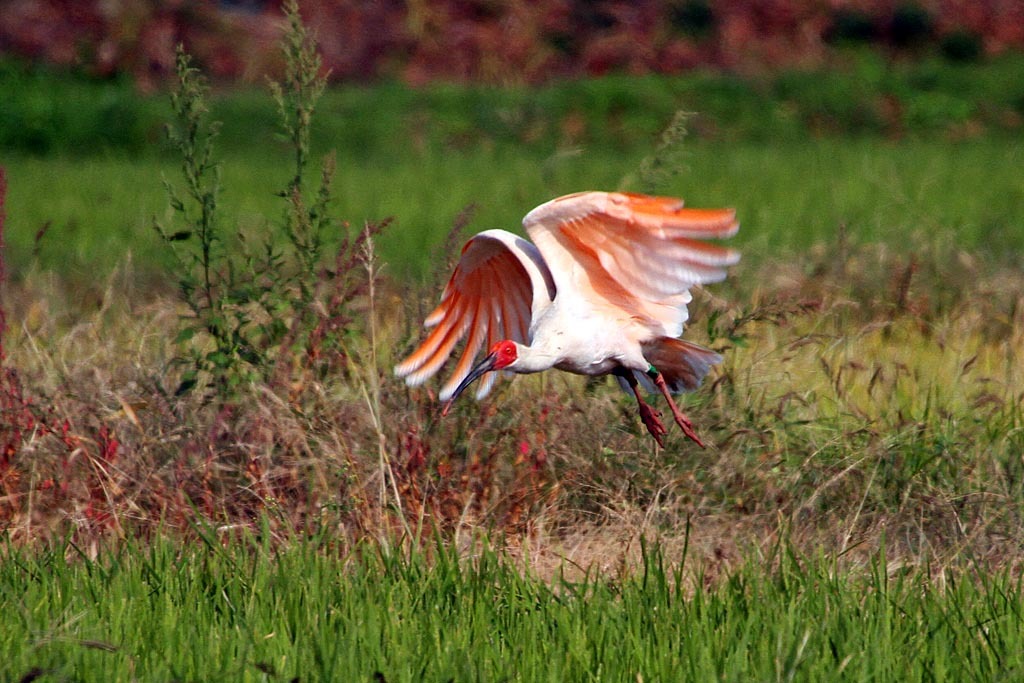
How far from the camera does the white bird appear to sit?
405 centimetres

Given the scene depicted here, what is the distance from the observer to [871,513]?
4559mm

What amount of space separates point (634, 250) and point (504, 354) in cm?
54

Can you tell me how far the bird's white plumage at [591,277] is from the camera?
160 inches

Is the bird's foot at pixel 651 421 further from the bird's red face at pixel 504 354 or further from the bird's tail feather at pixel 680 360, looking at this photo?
the bird's red face at pixel 504 354

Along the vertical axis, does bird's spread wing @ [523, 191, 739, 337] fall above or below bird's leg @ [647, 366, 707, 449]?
above

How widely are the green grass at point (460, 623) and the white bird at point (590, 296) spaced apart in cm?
66

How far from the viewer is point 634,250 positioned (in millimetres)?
4223

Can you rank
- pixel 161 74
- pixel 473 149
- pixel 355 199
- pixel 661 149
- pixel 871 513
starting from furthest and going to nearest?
1. pixel 161 74
2. pixel 473 149
3. pixel 355 199
4. pixel 661 149
5. pixel 871 513

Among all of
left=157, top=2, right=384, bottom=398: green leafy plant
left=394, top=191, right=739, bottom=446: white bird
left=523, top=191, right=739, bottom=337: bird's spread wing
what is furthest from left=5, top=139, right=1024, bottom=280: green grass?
left=523, top=191, right=739, bottom=337: bird's spread wing

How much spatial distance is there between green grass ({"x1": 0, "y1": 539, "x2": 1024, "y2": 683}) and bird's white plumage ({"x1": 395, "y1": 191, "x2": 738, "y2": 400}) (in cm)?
70

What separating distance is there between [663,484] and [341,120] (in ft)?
35.4

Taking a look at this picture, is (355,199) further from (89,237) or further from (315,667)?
(315,667)

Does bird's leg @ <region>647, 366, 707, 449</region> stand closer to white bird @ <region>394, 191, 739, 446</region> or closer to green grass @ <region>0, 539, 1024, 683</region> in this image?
white bird @ <region>394, 191, 739, 446</region>

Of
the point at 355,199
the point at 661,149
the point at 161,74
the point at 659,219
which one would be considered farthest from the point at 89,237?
the point at 161,74
